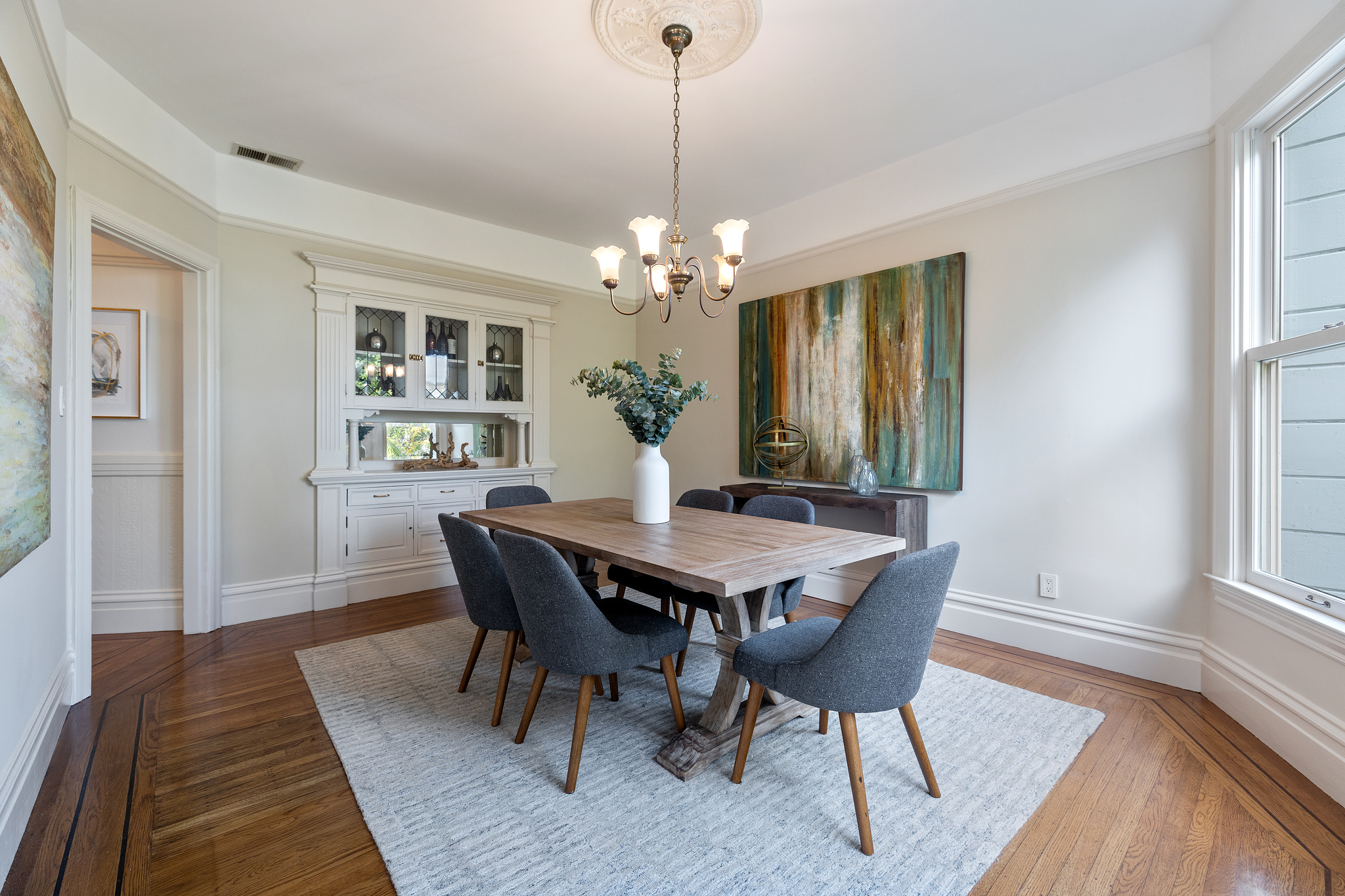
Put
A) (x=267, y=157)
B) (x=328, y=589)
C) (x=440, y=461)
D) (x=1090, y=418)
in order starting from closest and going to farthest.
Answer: (x=1090, y=418)
(x=267, y=157)
(x=328, y=589)
(x=440, y=461)

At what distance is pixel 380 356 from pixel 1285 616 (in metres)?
4.64

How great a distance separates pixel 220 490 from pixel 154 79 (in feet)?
6.76

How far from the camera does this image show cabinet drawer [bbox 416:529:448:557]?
4.08 metres

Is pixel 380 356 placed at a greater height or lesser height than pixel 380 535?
greater

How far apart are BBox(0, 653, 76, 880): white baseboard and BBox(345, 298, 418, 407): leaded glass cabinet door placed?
2036 millimetres

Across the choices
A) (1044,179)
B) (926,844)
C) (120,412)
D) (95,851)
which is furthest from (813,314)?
(120,412)

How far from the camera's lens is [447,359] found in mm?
4227

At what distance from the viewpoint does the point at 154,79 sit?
265 centimetres

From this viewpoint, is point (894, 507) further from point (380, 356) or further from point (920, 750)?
point (380, 356)

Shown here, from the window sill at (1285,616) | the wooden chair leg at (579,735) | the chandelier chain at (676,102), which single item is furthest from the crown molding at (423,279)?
the window sill at (1285,616)

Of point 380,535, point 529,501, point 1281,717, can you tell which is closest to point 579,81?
point 529,501

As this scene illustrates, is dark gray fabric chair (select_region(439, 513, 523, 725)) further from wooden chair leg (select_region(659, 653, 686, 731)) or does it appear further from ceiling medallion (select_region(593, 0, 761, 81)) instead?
ceiling medallion (select_region(593, 0, 761, 81))

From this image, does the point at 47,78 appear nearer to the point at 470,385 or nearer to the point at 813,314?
the point at 470,385

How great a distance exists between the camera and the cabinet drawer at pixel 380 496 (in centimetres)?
381
